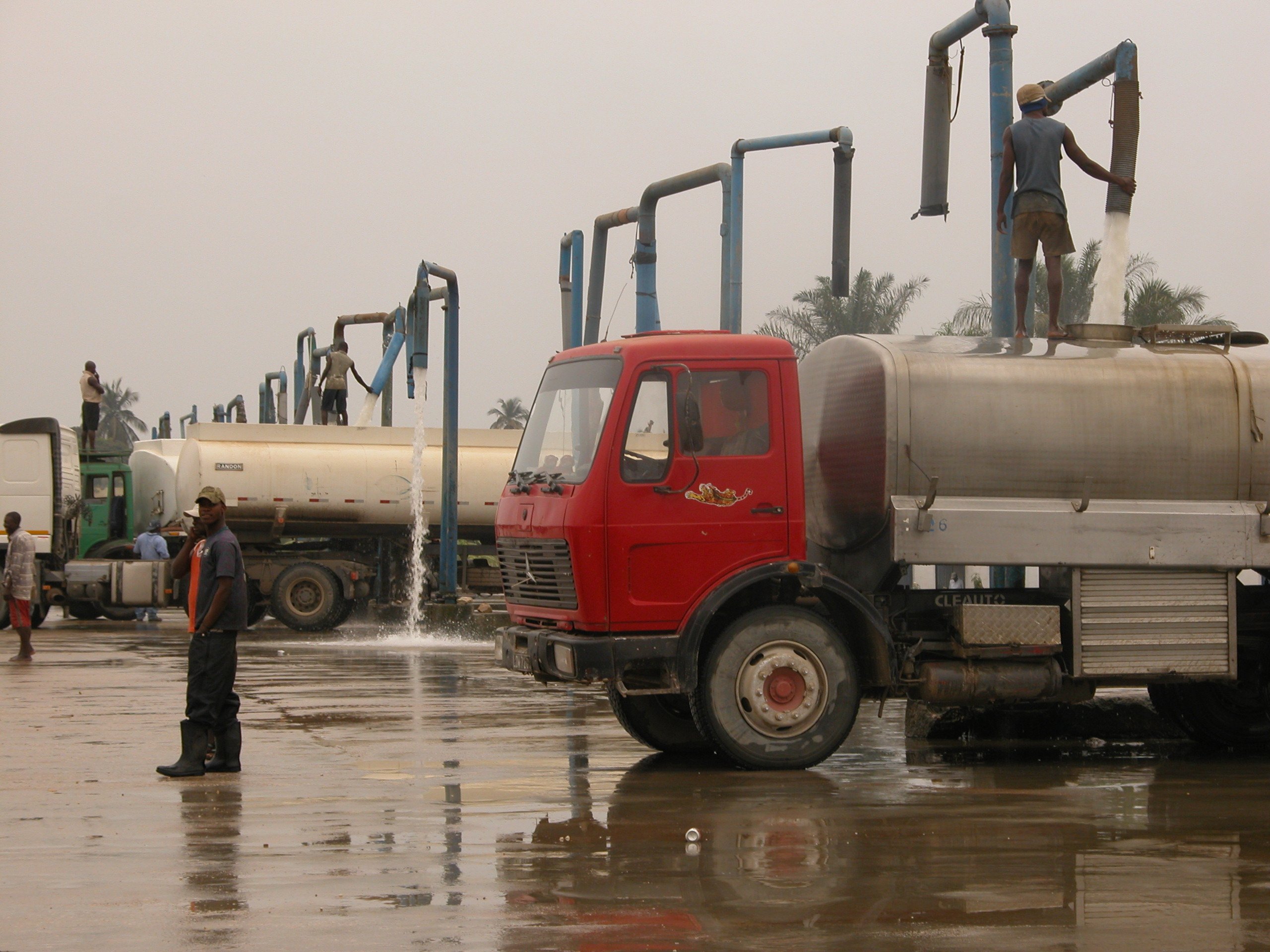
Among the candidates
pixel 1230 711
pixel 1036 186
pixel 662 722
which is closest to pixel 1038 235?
pixel 1036 186

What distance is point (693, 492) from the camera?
9.99 m

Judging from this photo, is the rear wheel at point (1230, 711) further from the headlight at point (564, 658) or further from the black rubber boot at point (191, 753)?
the black rubber boot at point (191, 753)

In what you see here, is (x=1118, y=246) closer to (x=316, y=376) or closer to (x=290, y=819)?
(x=290, y=819)

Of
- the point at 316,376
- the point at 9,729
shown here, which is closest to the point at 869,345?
the point at 9,729

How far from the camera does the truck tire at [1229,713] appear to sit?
11742mm

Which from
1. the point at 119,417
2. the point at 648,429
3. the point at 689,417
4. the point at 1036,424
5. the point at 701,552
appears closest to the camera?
the point at 689,417

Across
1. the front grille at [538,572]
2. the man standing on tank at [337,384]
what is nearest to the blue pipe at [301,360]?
the man standing on tank at [337,384]

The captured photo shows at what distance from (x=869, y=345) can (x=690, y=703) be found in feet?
8.57

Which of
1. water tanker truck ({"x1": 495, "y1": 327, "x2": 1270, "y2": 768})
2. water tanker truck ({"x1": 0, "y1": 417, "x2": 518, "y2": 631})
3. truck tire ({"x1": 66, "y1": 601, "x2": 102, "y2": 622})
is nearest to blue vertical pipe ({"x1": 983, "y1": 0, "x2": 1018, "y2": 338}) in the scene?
water tanker truck ({"x1": 495, "y1": 327, "x2": 1270, "y2": 768})

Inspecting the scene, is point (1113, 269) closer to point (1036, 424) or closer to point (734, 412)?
point (1036, 424)

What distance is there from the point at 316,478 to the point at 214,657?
16.8 m

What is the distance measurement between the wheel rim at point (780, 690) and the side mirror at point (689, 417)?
133 cm

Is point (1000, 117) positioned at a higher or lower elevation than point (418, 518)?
higher

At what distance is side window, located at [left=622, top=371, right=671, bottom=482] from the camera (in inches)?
392
